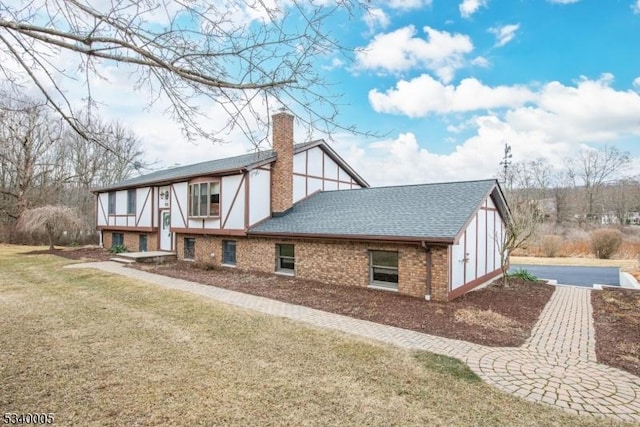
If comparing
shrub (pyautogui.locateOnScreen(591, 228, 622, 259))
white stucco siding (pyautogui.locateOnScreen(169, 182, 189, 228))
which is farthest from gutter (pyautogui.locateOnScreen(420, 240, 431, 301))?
shrub (pyautogui.locateOnScreen(591, 228, 622, 259))

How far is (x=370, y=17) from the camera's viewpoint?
3.62 m

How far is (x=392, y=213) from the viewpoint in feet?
37.2

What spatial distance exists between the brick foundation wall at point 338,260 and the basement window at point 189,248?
2.60 ft

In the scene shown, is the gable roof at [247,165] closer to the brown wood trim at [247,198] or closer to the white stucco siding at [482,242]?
the brown wood trim at [247,198]

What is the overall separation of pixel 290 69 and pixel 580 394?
522 cm

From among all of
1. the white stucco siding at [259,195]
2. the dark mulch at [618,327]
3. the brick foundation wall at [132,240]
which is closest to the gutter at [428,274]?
the dark mulch at [618,327]

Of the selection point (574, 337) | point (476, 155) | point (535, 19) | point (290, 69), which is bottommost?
point (574, 337)

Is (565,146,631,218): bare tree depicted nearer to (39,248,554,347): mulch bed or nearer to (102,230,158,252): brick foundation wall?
(39,248,554,347): mulch bed

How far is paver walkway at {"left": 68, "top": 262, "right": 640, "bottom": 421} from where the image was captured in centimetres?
415

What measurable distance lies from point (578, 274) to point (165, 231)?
67.6 feet

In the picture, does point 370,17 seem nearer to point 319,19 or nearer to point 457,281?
point 319,19

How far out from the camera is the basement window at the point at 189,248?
16438mm

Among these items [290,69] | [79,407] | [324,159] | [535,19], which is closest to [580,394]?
[290,69]

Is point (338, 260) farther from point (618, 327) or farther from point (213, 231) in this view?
point (618, 327)
